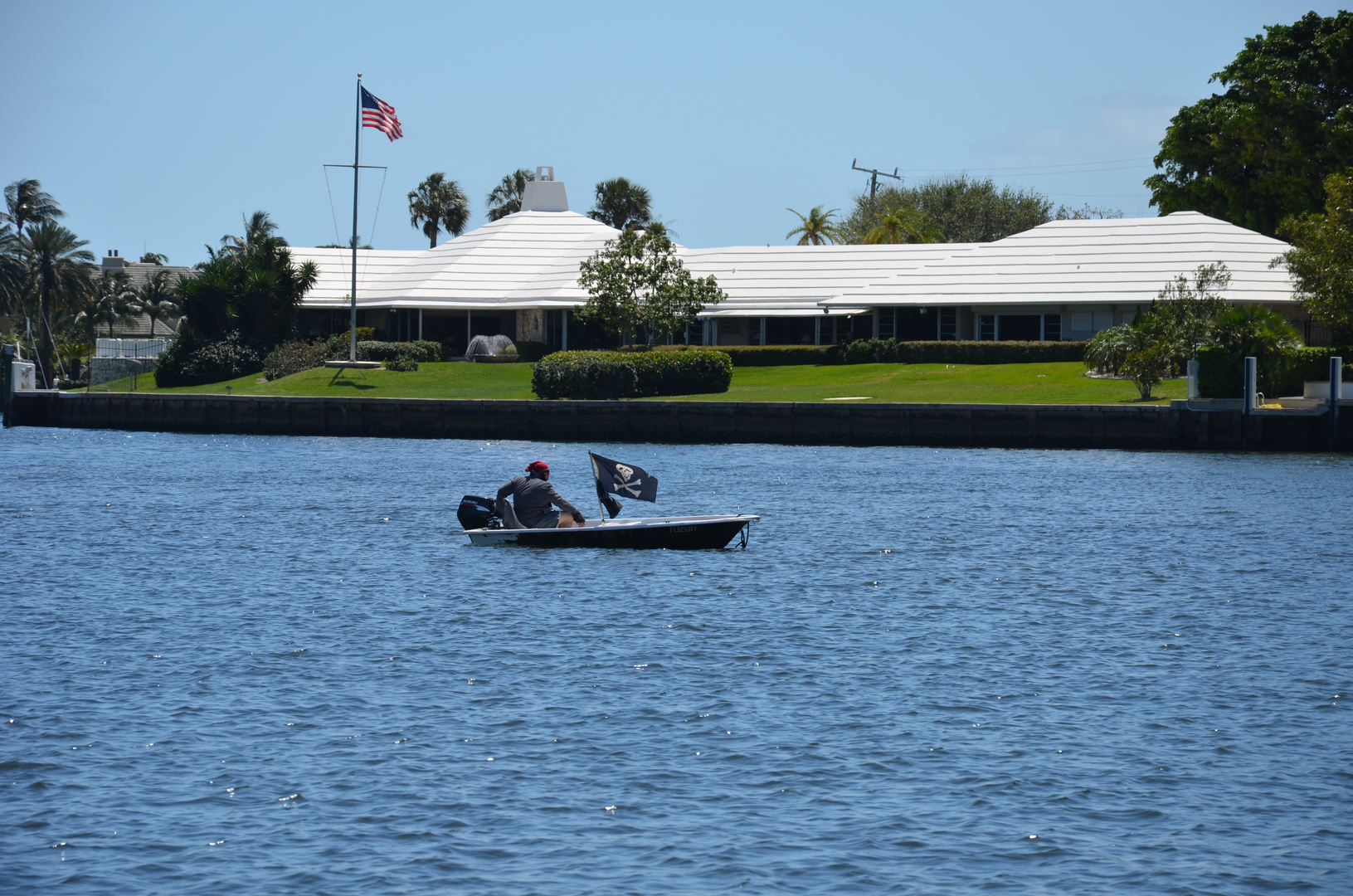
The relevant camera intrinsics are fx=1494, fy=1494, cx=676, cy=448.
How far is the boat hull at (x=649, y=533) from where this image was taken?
27281 mm

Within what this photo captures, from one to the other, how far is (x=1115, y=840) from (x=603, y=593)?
43.1 ft

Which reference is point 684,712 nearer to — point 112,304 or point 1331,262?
point 1331,262

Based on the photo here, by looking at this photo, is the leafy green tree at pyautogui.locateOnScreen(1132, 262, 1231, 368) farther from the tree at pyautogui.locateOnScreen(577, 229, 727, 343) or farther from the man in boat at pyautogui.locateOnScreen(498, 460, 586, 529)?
the man in boat at pyautogui.locateOnScreen(498, 460, 586, 529)

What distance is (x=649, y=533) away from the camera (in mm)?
27281

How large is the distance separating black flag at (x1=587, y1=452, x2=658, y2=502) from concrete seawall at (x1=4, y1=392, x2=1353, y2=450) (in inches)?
1124

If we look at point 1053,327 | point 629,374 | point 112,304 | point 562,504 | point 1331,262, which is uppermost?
point 112,304

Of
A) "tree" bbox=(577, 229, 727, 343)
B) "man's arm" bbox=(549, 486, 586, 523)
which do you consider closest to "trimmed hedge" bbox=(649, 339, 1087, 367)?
"tree" bbox=(577, 229, 727, 343)

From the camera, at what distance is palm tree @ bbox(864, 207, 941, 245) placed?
341 ft

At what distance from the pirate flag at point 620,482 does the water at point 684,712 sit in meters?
1.30

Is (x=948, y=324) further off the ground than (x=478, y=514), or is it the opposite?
(x=948, y=324)

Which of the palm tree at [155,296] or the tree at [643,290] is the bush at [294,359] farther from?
the palm tree at [155,296]

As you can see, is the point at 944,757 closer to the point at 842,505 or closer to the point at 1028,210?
the point at 842,505

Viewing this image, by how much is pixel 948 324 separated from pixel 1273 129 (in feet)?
67.7

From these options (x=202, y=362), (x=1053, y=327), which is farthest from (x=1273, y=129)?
(x=202, y=362)
